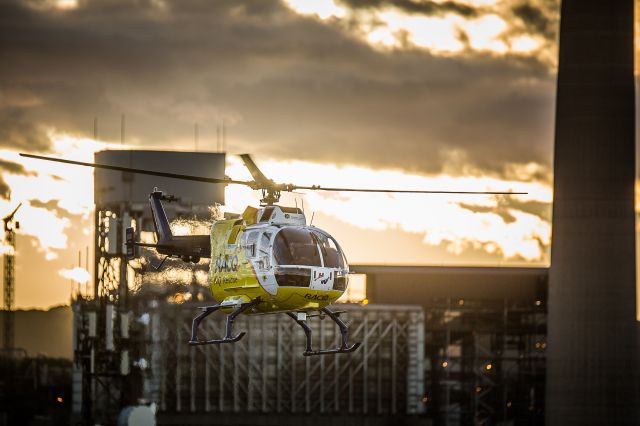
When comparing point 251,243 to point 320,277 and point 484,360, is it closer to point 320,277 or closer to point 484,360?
point 320,277

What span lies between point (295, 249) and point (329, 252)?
1232mm

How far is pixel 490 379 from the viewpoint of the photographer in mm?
144250

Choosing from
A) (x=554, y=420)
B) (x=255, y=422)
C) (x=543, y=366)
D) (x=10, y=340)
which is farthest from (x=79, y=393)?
(x=554, y=420)

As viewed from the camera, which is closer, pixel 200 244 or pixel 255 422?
pixel 200 244

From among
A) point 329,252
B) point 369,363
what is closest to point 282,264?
point 329,252

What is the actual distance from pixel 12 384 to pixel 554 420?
74776mm

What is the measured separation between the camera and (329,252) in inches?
1950

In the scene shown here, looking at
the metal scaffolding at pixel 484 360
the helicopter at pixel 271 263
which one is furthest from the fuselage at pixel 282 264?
the metal scaffolding at pixel 484 360

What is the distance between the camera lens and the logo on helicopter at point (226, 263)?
51.1 m

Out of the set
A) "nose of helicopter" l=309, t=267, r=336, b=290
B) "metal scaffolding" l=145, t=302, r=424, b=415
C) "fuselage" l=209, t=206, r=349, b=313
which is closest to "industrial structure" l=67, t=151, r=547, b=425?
"metal scaffolding" l=145, t=302, r=424, b=415

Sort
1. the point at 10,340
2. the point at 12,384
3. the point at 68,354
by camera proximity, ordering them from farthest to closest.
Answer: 1. the point at 68,354
2. the point at 10,340
3. the point at 12,384

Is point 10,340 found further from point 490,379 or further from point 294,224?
point 294,224

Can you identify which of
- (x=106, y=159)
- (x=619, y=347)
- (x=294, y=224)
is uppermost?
(x=106, y=159)

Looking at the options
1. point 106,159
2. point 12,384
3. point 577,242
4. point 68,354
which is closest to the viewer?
point 577,242
